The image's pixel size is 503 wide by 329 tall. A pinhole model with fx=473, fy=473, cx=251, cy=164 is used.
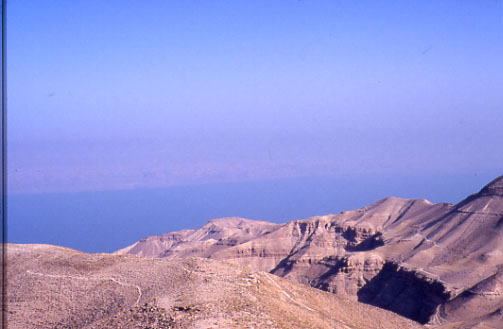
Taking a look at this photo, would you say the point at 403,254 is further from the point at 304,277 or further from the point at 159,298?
the point at 159,298

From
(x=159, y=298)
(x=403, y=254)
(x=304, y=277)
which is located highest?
(x=159, y=298)

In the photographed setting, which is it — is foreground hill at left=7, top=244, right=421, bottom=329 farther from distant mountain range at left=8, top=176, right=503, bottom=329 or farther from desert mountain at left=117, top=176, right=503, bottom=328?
desert mountain at left=117, top=176, right=503, bottom=328

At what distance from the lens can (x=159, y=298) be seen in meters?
18.0

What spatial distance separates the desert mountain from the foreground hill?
16.5 metres

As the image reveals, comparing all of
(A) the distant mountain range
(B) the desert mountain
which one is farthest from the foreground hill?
(B) the desert mountain

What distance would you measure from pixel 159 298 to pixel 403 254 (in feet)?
130

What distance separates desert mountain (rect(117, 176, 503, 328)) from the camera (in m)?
40.7

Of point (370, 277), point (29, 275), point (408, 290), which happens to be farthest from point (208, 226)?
point (29, 275)

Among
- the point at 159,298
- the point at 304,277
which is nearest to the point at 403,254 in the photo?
the point at 304,277

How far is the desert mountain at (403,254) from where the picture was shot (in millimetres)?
40656

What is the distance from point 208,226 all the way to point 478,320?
69986mm

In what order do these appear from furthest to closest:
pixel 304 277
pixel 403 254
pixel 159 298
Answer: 1. pixel 304 277
2. pixel 403 254
3. pixel 159 298

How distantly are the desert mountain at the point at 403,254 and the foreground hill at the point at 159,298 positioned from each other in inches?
651

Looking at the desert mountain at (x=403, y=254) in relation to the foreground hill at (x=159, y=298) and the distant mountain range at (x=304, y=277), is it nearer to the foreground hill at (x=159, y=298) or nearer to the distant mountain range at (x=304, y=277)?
the distant mountain range at (x=304, y=277)
